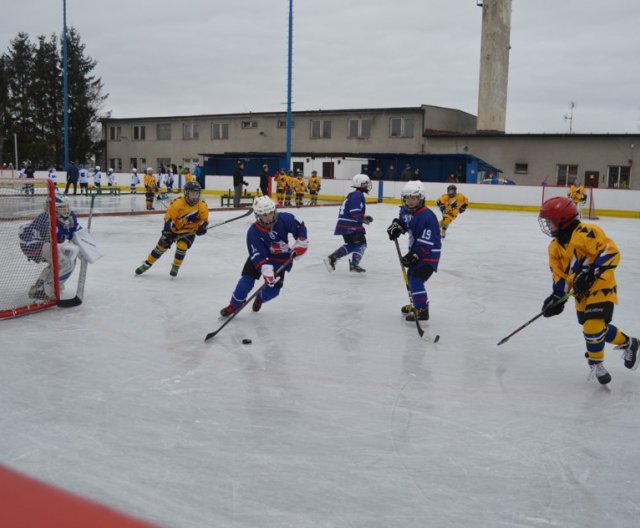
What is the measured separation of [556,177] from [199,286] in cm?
A: 2305

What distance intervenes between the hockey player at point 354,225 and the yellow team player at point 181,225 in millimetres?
1632

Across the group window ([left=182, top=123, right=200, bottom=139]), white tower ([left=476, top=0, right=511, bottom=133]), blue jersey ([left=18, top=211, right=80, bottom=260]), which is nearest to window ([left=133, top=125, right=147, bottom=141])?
window ([left=182, top=123, right=200, bottom=139])

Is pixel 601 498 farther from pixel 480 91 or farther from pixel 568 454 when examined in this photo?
pixel 480 91

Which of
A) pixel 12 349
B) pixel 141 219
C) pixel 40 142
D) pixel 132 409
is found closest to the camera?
pixel 132 409

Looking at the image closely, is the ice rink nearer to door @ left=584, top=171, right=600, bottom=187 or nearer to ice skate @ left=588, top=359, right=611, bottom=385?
ice skate @ left=588, top=359, right=611, bottom=385

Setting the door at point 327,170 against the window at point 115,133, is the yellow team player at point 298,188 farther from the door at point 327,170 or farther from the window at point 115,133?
the window at point 115,133

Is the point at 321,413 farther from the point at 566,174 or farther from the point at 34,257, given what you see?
the point at 566,174

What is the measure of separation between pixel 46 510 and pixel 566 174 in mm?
27740

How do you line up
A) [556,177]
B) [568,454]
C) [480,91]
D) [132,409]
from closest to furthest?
1. [568,454]
2. [132,409]
3. [556,177]
4. [480,91]

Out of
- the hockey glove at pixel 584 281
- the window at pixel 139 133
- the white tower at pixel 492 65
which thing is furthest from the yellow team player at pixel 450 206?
the window at pixel 139 133

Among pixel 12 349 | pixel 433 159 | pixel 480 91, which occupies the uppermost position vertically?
pixel 480 91

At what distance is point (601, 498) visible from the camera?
235 cm

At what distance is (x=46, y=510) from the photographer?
0.83 m

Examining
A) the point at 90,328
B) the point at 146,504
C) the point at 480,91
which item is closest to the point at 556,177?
the point at 480,91
